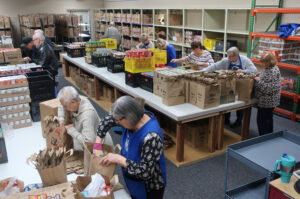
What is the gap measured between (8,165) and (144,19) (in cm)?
797

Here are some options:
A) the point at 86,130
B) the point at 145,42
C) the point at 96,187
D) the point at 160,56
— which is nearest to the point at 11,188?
the point at 96,187

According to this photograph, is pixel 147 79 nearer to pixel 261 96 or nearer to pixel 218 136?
pixel 218 136

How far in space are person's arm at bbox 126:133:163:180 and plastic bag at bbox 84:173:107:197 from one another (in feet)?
0.82

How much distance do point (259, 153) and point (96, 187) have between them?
5.38ft

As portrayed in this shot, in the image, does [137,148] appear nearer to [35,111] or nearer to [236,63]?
[35,111]

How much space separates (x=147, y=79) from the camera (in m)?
4.15

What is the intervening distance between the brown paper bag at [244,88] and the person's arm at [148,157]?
92.1 inches

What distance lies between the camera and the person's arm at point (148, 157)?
5.70ft

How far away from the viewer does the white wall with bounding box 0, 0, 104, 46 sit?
37.3 feet

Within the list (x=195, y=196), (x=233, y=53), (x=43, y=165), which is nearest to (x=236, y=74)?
(x=233, y=53)

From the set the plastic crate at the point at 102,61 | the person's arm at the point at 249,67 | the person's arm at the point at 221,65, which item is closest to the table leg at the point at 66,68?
the plastic crate at the point at 102,61

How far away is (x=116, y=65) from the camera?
17.7 ft

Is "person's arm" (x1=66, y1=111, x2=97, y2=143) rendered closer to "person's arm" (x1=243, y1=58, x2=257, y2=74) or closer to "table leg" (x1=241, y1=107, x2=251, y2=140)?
"table leg" (x1=241, y1=107, x2=251, y2=140)

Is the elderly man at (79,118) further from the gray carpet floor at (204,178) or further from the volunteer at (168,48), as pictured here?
the volunteer at (168,48)
